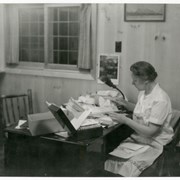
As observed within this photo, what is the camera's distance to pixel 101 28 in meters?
3.80

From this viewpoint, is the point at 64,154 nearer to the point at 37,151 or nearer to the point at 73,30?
the point at 37,151

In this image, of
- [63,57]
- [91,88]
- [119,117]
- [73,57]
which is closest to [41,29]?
[63,57]

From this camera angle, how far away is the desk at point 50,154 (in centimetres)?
213

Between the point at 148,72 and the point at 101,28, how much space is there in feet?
4.96

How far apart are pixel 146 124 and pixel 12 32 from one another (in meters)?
2.66

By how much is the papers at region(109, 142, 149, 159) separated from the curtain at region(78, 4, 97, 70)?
162 cm

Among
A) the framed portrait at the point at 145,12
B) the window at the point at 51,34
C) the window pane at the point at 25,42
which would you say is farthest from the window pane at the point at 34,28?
the framed portrait at the point at 145,12

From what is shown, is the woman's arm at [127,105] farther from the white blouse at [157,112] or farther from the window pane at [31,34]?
the window pane at [31,34]

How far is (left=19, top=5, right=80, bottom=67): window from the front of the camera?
413cm

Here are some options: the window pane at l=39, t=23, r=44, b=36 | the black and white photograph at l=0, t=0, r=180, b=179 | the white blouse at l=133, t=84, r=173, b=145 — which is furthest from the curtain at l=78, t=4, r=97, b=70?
the white blouse at l=133, t=84, r=173, b=145

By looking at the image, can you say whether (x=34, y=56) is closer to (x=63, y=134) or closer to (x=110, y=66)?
(x=110, y=66)

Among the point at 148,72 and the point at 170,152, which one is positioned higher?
the point at 148,72

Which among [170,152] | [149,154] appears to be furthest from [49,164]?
[170,152]

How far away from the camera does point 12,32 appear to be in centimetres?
441
